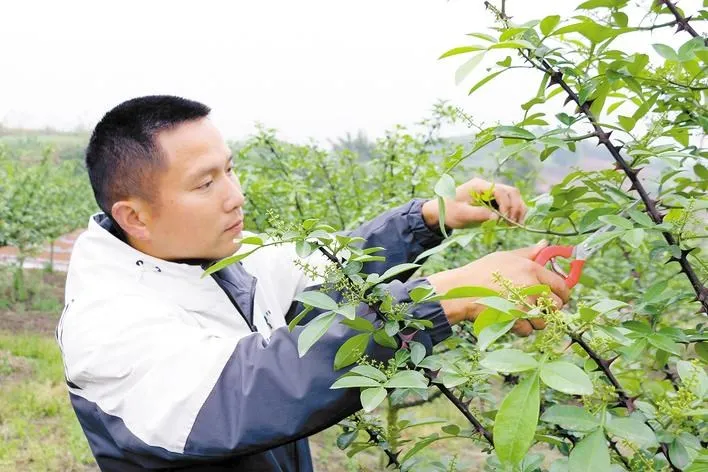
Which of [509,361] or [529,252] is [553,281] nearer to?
[529,252]

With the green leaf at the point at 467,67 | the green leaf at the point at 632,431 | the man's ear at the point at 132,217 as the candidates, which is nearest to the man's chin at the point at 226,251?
the man's ear at the point at 132,217

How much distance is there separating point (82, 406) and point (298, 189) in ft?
6.06

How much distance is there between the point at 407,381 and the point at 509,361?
0.24m

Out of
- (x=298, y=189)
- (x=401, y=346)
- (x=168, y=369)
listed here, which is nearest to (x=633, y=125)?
(x=401, y=346)

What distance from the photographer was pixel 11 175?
7.98 meters

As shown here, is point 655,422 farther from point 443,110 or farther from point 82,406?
point 443,110

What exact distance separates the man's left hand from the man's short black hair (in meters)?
0.59

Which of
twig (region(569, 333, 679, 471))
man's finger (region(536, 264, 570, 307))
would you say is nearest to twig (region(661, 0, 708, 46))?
man's finger (region(536, 264, 570, 307))

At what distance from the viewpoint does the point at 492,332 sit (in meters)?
0.84

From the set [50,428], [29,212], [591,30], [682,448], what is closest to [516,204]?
[591,30]

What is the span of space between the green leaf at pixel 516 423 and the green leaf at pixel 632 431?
166 millimetres

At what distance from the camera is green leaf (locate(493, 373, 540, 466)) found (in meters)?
0.76

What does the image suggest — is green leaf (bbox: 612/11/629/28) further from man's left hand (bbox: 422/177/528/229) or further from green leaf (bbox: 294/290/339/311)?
green leaf (bbox: 294/290/339/311)

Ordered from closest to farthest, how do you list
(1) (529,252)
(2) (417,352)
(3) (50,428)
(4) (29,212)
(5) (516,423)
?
(5) (516,423) < (2) (417,352) < (1) (529,252) < (3) (50,428) < (4) (29,212)
